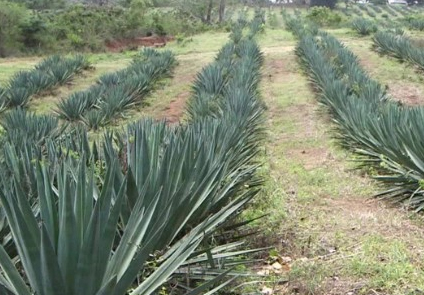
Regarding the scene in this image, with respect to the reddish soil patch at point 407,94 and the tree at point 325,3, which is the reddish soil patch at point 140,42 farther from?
the tree at point 325,3

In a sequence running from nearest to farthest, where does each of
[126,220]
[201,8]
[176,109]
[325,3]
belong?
[126,220], [176,109], [201,8], [325,3]

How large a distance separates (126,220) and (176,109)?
29.6 feet

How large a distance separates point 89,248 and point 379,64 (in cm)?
1411

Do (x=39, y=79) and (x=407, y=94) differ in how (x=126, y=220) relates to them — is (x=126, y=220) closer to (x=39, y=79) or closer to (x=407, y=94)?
(x=407, y=94)

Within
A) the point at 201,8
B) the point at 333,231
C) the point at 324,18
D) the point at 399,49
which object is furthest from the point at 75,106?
the point at 201,8

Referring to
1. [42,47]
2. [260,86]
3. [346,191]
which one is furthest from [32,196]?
[42,47]

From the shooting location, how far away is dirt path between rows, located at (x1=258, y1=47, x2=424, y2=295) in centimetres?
349

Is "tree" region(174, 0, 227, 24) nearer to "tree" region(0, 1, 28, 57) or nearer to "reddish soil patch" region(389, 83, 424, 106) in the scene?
"tree" region(0, 1, 28, 57)

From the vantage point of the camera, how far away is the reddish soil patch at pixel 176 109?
1141 cm

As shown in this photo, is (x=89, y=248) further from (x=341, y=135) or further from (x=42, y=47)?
(x=42, y=47)

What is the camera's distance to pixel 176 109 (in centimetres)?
1234

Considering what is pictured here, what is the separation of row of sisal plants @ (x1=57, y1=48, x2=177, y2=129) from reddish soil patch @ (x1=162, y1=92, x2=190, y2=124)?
0.78 metres

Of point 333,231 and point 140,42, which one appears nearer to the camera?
point 333,231

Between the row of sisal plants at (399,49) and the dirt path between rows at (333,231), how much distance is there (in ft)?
23.7
